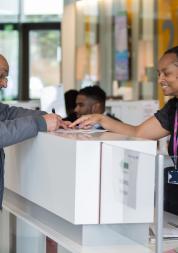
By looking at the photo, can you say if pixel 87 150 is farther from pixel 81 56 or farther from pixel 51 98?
pixel 81 56

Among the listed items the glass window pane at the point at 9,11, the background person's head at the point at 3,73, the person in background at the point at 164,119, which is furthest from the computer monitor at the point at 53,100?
the glass window pane at the point at 9,11

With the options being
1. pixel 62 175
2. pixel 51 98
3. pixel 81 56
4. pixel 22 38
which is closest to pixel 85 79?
pixel 81 56

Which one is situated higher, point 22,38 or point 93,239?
point 22,38

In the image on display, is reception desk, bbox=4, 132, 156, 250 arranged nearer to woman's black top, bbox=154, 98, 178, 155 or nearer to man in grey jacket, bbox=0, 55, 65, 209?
man in grey jacket, bbox=0, 55, 65, 209

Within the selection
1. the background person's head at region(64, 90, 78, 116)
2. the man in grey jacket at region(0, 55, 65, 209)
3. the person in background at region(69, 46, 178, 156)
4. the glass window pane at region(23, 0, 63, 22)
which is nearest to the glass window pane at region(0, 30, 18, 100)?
the glass window pane at region(23, 0, 63, 22)

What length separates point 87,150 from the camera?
78.9 inches

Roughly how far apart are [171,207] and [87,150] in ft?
2.52

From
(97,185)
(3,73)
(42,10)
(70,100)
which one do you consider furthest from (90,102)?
(42,10)

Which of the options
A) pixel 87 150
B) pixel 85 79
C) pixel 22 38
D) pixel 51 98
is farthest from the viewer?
pixel 22 38

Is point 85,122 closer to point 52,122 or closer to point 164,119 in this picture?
point 52,122

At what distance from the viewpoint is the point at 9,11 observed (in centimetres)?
1066

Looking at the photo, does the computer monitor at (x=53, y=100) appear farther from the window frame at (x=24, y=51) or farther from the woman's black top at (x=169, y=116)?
the window frame at (x=24, y=51)

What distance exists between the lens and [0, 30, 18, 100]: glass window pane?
10711 mm

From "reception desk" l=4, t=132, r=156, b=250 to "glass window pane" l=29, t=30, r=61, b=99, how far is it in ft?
27.8
